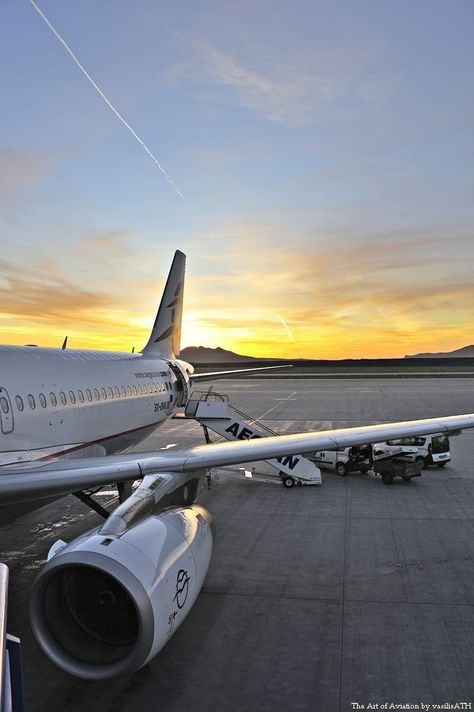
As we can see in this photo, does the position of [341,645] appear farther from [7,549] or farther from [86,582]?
[7,549]

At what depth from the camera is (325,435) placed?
10.6m

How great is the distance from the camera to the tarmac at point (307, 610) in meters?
7.42

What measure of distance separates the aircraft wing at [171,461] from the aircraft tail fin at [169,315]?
13934 millimetres

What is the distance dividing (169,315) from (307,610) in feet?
55.4

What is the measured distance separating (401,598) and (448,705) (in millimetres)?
3005

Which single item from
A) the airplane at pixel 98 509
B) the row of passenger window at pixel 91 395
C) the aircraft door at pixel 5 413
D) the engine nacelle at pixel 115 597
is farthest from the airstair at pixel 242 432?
the engine nacelle at pixel 115 597

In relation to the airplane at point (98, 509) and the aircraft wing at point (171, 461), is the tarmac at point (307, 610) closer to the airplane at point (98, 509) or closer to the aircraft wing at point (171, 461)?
the airplane at point (98, 509)

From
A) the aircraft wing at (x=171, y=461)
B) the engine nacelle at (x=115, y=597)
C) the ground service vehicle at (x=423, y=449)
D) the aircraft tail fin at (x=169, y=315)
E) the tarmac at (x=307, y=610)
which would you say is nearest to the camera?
the engine nacelle at (x=115, y=597)

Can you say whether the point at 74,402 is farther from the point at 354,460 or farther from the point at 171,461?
the point at 354,460

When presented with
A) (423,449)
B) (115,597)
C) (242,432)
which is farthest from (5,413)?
(423,449)

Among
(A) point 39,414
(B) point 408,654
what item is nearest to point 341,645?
(B) point 408,654

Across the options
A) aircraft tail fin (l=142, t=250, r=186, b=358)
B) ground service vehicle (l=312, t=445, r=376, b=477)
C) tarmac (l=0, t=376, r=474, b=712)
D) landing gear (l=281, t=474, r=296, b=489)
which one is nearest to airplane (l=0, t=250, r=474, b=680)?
tarmac (l=0, t=376, r=474, b=712)

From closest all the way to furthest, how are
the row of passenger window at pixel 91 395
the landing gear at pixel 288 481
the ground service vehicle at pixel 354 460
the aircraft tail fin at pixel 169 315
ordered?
the row of passenger window at pixel 91 395
the landing gear at pixel 288 481
the ground service vehicle at pixel 354 460
the aircraft tail fin at pixel 169 315

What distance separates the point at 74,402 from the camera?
13625mm
